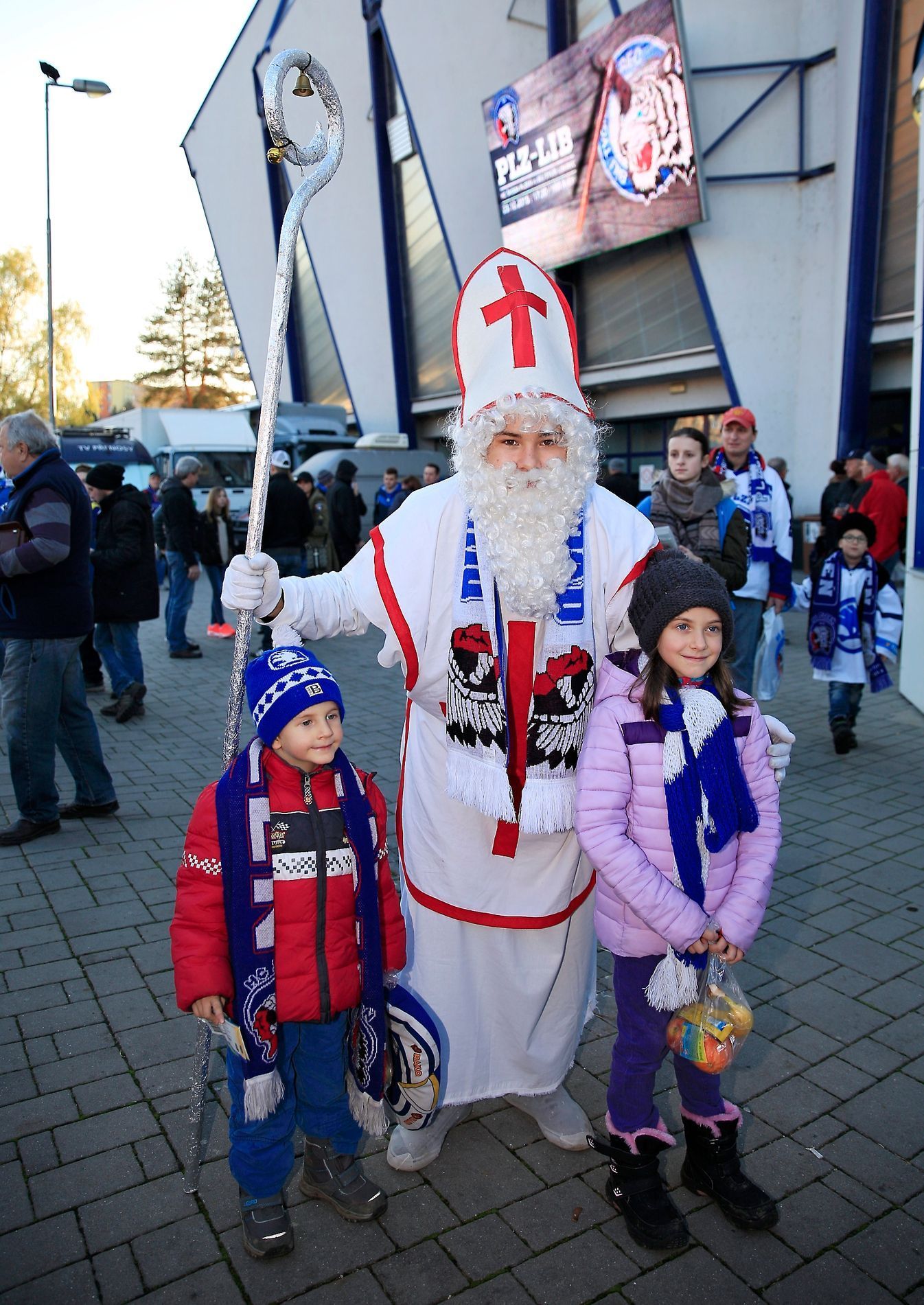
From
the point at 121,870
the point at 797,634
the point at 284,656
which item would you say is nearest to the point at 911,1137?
the point at 284,656

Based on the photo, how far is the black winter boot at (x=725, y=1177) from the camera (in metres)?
2.27

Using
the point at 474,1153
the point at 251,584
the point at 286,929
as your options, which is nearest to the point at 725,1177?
the point at 474,1153

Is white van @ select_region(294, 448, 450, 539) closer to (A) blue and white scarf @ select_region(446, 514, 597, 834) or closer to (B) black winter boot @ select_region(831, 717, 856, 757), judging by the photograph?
(B) black winter boot @ select_region(831, 717, 856, 757)

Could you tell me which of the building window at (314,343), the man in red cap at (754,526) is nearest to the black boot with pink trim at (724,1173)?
the man in red cap at (754,526)

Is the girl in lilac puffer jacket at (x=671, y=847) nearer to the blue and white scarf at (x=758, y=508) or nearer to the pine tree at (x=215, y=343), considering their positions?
the blue and white scarf at (x=758, y=508)

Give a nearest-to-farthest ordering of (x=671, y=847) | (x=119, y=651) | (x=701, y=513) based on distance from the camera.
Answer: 1. (x=671, y=847)
2. (x=701, y=513)
3. (x=119, y=651)

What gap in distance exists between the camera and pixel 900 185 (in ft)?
37.1

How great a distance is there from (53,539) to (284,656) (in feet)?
8.27

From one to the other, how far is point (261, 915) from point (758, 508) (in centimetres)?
424

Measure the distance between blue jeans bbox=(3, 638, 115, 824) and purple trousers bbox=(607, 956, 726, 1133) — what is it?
10.4 feet

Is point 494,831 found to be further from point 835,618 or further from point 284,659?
point 835,618

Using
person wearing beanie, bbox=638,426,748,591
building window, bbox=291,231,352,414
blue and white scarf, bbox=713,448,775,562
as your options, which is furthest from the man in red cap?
building window, bbox=291,231,352,414

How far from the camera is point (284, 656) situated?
2240 mm

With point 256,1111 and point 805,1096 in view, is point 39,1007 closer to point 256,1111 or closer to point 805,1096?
point 256,1111
